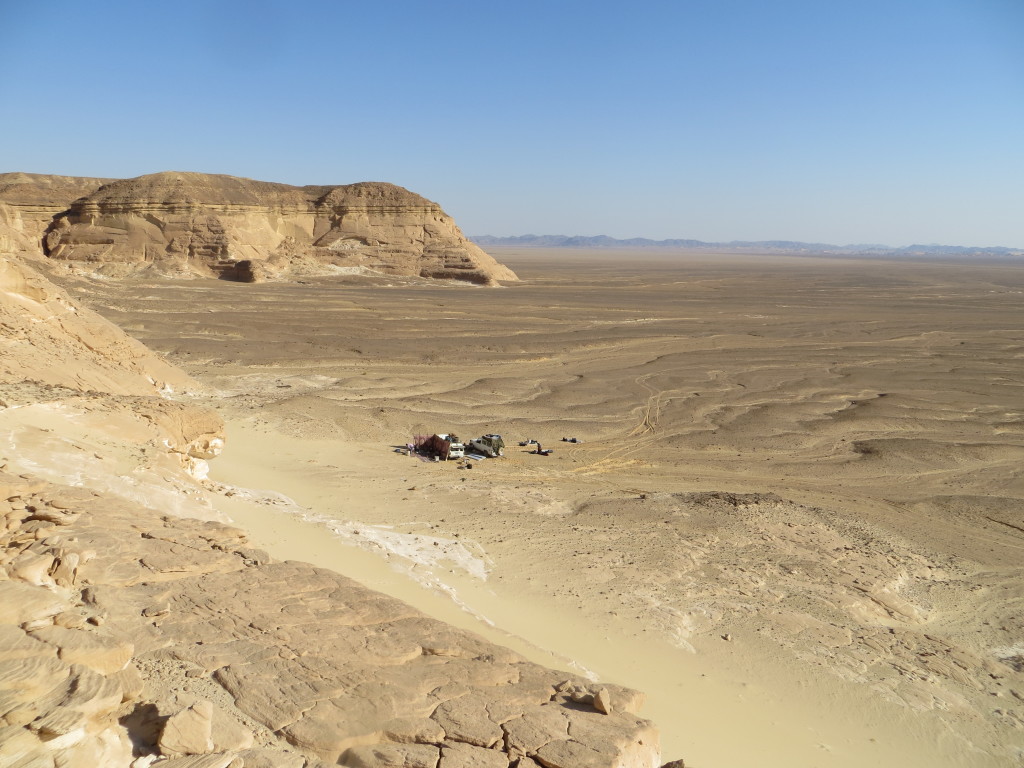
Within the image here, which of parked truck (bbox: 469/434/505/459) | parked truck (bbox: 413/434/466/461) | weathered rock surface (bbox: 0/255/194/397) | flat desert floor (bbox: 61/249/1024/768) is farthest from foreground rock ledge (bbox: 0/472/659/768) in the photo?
parked truck (bbox: 469/434/505/459)

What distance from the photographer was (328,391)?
2175cm

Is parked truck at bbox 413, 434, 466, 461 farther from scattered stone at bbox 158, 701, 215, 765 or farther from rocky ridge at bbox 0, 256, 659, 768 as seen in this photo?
scattered stone at bbox 158, 701, 215, 765

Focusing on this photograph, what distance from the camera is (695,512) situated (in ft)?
42.1

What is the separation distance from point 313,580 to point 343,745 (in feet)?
7.42

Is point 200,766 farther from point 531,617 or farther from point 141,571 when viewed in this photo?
point 531,617

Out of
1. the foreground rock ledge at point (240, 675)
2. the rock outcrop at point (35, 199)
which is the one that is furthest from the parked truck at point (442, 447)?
the rock outcrop at point (35, 199)

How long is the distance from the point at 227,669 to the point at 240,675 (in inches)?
4.6

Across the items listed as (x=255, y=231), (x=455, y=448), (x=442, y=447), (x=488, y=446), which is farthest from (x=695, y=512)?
(x=255, y=231)

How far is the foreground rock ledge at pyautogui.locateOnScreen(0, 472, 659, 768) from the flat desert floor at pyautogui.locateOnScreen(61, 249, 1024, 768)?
212 cm

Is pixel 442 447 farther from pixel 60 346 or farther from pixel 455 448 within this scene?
pixel 60 346

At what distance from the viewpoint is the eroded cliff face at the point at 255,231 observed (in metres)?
55.1

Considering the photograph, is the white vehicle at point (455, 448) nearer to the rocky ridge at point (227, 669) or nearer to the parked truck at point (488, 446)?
the parked truck at point (488, 446)

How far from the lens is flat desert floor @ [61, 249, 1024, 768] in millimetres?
7750

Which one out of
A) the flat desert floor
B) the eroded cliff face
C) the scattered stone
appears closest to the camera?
the scattered stone
